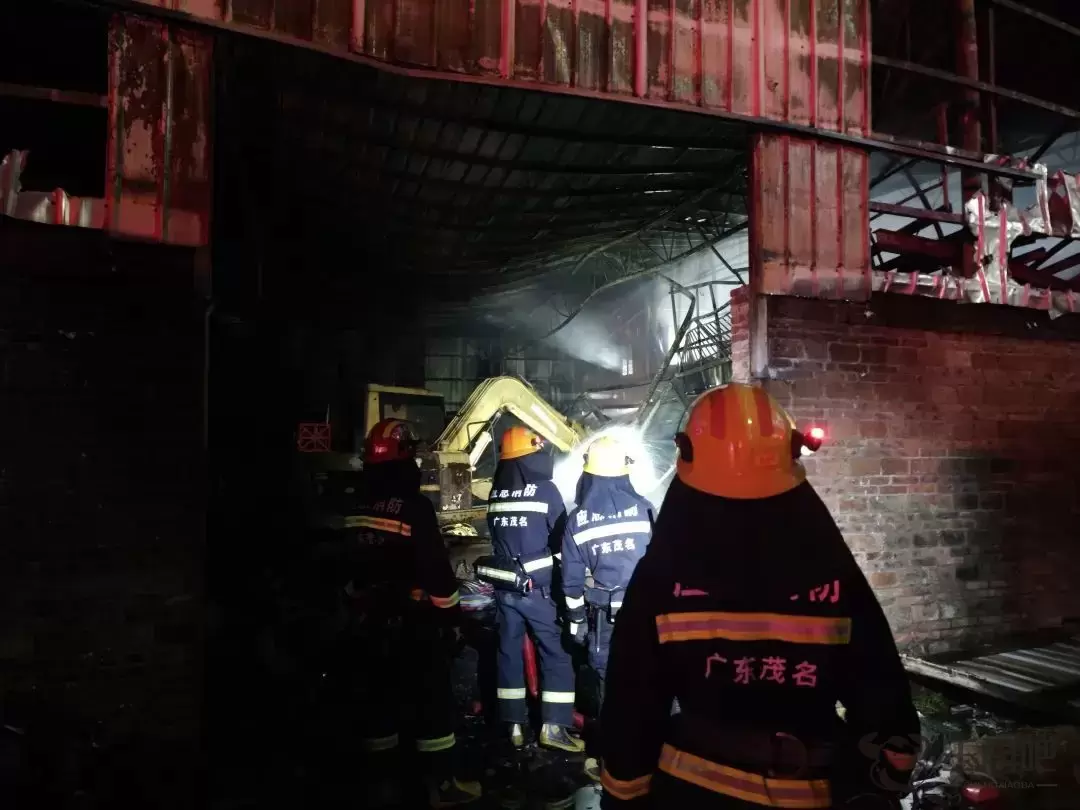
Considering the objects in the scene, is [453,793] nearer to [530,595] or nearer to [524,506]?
[530,595]

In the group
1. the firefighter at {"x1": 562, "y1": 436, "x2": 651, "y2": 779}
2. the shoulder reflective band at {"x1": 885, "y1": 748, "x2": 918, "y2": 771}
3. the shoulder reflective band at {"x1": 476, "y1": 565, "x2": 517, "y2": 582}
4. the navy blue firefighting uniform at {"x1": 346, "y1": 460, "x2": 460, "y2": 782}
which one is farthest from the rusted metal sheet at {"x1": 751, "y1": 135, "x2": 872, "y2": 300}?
the shoulder reflective band at {"x1": 885, "y1": 748, "x2": 918, "y2": 771}

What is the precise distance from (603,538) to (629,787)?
100 inches

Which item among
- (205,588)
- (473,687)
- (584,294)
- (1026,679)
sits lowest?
(473,687)

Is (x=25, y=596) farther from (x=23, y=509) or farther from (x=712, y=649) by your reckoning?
(x=712, y=649)

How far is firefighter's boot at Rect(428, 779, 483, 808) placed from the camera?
3.86 metres

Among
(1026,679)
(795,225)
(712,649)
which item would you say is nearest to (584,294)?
(795,225)

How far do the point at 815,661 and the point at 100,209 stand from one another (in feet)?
13.8

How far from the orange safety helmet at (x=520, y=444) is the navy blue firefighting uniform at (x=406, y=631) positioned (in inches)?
38.3

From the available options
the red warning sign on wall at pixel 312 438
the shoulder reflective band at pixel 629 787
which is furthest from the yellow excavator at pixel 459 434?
the shoulder reflective band at pixel 629 787

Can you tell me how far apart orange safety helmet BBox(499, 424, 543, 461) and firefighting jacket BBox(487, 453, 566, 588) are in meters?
0.05

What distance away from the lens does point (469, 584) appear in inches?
295

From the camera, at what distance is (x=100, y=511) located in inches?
141

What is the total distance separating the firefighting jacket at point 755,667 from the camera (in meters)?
1.82

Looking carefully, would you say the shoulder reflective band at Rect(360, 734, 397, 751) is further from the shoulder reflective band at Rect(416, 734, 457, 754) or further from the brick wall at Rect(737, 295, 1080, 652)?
the brick wall at Rect(737, 295, 1080, 652)
